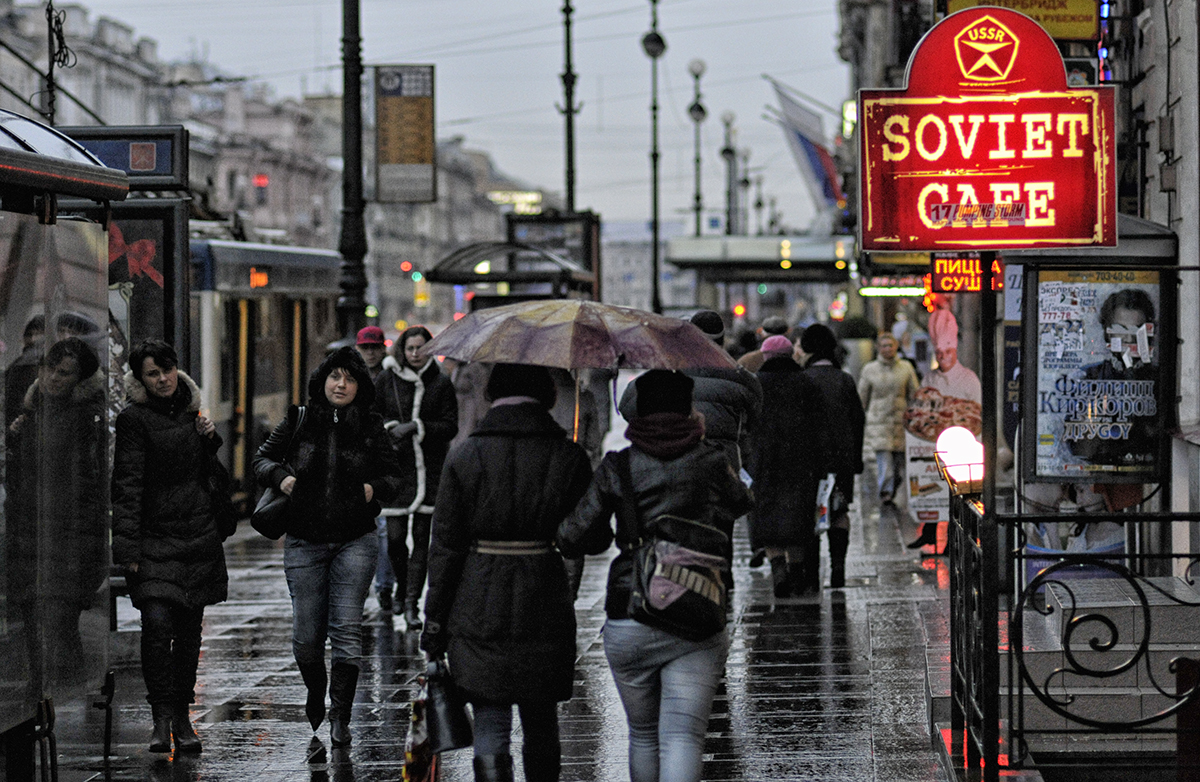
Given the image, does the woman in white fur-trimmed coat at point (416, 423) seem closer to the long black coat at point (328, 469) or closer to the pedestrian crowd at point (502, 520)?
the pedestrian crowd at point (502, 520)

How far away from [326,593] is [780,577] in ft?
14.9

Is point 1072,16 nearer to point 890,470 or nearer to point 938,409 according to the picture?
→ point 938,409

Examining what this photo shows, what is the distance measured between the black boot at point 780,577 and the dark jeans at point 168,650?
4.87m

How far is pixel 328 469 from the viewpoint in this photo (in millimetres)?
7836

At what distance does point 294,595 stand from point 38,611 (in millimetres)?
1454

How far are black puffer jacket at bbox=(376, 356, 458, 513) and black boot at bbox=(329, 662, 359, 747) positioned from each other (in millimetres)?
3566

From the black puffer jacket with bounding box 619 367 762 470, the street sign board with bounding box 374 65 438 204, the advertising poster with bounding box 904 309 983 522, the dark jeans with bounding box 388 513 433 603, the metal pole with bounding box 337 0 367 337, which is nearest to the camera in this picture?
the black puffer jacket with bounding box 619 367 762 470

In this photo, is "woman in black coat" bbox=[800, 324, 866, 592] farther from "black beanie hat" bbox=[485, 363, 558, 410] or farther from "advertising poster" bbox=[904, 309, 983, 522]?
"black beanie hat" bbox=[485, 363, 558, 410]

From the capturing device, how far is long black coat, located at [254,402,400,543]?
7805mm

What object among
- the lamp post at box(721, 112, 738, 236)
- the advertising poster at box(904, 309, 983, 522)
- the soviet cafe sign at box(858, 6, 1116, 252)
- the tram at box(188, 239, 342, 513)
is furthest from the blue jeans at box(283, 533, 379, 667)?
the lamp post at box(721, 112, 738, 236)

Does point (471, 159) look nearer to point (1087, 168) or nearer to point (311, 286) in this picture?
point (311, 286)

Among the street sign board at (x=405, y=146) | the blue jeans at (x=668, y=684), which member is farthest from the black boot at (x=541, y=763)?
the street sign board at (x=405, y=146)

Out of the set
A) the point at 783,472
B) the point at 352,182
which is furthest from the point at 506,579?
the point at 352,182

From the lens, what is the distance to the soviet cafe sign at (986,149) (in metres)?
6.05
